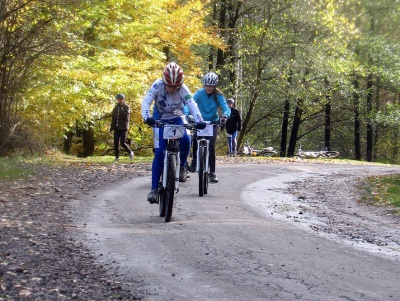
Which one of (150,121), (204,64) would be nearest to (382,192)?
(150,121)

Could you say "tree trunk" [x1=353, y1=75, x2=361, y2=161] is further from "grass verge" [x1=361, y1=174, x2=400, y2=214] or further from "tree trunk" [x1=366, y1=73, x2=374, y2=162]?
"grass verge" [x1=361, y1=174, x2=400, y2=214]

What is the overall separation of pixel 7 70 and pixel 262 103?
88.9ft

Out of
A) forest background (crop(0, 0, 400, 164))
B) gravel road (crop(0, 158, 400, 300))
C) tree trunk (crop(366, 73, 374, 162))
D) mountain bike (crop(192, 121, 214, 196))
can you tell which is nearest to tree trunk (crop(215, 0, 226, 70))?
forest background (crop(0, 0, 400, 164))

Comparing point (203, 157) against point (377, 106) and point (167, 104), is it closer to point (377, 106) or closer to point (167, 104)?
point (167, 104)

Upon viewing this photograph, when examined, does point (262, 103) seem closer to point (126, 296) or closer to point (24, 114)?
point (24, 114)

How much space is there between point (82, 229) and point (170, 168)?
4.73 ft

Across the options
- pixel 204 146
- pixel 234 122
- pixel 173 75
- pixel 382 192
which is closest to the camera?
pixel 173 75

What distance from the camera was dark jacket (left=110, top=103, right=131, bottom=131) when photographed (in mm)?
19438

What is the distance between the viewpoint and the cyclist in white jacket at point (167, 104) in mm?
8688

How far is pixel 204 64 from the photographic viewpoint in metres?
36.9

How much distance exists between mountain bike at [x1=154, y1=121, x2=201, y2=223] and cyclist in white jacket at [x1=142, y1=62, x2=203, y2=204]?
112 mm

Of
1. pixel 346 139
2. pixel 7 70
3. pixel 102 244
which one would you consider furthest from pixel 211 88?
pixel 346 139

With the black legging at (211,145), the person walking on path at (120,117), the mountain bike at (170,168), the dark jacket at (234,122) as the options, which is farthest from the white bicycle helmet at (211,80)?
the dark jacket at (234,122)

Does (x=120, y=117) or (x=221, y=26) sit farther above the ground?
(x=221, y=26)
